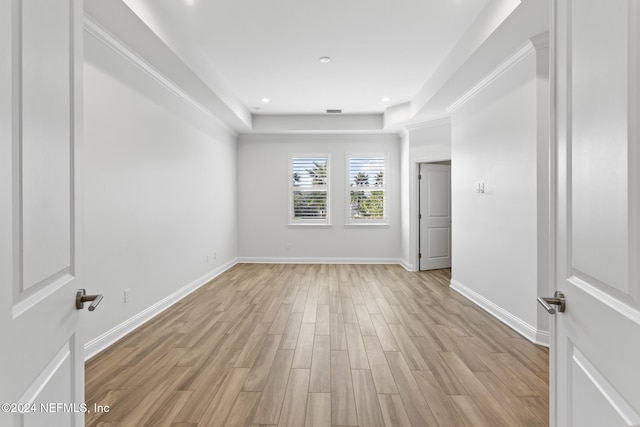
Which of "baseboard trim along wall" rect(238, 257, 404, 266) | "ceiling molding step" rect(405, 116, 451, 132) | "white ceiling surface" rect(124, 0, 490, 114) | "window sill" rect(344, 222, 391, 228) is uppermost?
"white ceiling surface" rect(124, 0, 490, 114)

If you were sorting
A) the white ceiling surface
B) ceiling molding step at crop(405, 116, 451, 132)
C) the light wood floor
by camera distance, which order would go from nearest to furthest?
the light wood floor, the white ceiling surface, ceiling molding step at crop(405, 116, 451, 132)

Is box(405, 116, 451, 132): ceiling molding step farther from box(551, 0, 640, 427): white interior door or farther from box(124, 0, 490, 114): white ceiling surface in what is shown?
box(551, 0, 640, 427): white interior door

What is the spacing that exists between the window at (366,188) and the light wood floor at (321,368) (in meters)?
2.83

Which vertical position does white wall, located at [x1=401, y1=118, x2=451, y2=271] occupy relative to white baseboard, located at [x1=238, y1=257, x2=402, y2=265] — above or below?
above

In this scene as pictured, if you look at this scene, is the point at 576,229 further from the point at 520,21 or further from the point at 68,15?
the point at 520,21

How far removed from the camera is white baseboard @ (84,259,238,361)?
2.56 m

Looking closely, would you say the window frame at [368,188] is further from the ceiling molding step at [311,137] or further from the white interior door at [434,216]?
Answer: the white interior door at [434,216]

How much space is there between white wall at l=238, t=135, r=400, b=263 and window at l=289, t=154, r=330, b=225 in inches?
5.2

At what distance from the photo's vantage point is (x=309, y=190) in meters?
6.75

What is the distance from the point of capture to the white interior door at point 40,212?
650 mm

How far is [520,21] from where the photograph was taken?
2.49 meters

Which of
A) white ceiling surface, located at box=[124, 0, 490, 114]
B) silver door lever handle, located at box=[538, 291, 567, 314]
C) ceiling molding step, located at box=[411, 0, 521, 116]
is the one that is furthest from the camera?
white ceiling surface, located at box=[124, 0, 490, 114]

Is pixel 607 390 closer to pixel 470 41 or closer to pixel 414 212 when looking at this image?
pixel 470 41

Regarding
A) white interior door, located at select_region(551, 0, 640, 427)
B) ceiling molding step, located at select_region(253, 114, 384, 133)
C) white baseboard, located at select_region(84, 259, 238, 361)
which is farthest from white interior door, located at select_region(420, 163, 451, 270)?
white interior door, located at select_region(551, 0, 640, 427)
